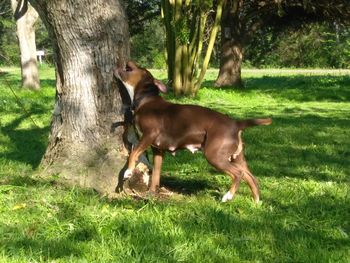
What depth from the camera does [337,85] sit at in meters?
20.0

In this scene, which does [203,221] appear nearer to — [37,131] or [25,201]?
[25,201]

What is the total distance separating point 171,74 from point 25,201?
497 inches

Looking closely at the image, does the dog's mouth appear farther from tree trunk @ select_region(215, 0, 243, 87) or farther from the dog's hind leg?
tree trunk @ select_region(215, 0, 243, 87)

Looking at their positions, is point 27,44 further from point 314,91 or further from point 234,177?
point 234,177

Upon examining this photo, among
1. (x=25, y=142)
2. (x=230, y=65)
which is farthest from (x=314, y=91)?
(x=25, y=142)

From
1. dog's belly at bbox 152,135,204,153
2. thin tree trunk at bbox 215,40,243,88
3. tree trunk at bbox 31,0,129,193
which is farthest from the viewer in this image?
thin tree trunk at bbox 215,40,243,88

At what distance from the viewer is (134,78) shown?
5590 millimetres

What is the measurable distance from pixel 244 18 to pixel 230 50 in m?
1.50

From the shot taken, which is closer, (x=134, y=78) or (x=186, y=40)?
(x=134, y=78)

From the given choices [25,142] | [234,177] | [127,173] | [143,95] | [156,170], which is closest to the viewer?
[234,177]

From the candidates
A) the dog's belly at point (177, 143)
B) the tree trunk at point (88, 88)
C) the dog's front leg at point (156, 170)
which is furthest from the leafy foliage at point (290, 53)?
the dog's belly at point (177, 143)

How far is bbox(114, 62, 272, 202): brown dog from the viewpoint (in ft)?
16.9

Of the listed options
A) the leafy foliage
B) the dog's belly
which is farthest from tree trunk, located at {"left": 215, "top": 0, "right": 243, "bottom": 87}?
the leafy foliage

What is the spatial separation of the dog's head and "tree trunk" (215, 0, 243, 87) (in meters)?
15.5
